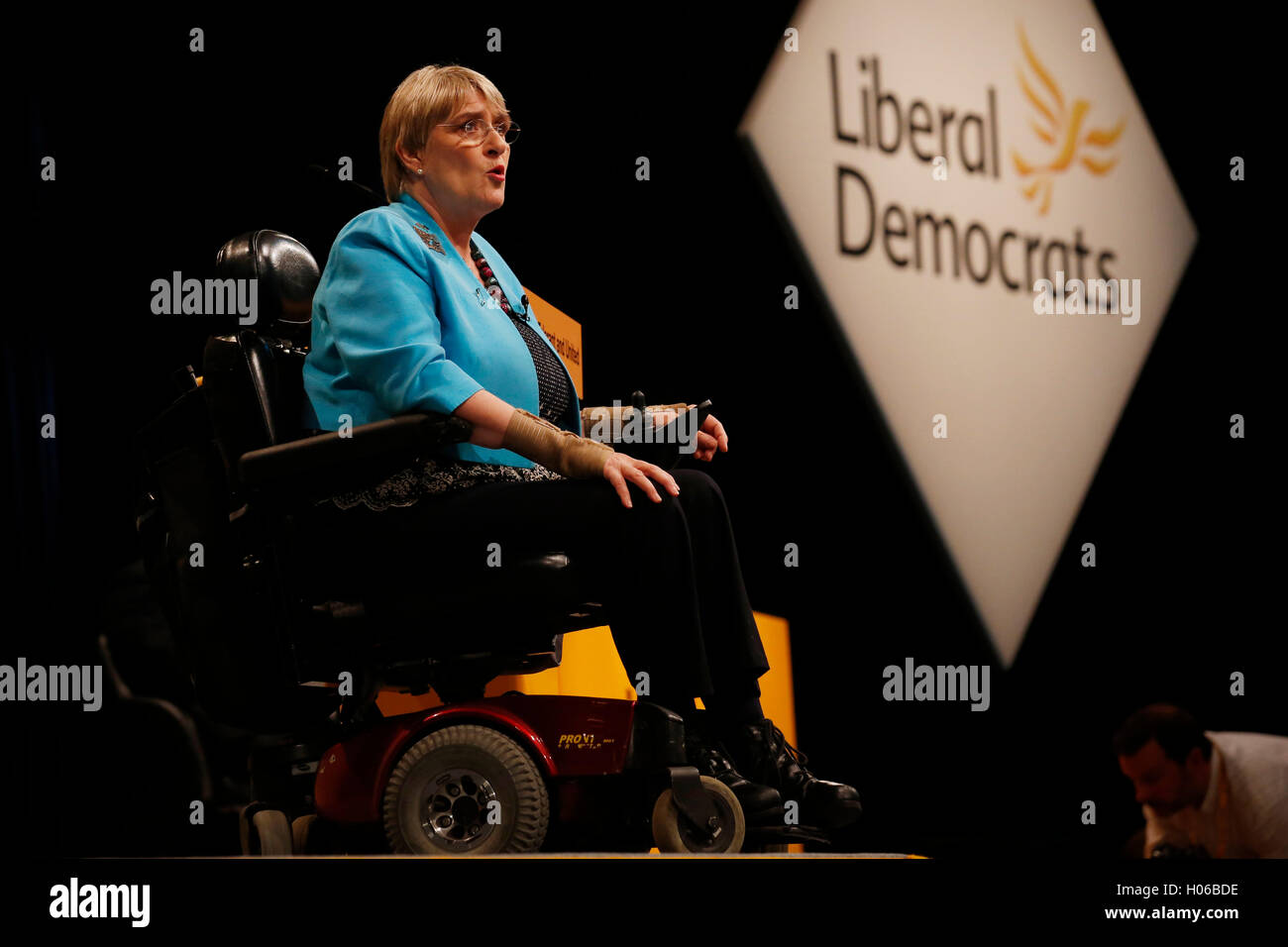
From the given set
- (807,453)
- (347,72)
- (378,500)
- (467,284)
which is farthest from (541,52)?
(378,500)

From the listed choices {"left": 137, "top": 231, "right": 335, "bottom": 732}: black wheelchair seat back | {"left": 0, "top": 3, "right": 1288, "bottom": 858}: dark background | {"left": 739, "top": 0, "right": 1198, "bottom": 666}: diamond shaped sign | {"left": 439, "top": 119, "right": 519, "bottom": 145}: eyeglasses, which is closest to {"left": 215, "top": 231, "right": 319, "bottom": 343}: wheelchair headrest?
{"left": 137, "top": 231, "right": 335, "bottom": 732}: black wheelchair seat back

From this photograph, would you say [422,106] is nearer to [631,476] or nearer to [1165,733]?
[631,476]

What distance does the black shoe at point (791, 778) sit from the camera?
5.68 feet

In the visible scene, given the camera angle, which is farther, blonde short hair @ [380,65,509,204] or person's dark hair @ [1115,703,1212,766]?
person's dark hair @ [1115,703,1212,766]

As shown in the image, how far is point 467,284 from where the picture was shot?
2092 mm

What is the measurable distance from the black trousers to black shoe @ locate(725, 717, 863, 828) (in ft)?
0.22

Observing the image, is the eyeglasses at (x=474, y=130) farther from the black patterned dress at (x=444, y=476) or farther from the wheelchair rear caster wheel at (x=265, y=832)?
the wheelchair rear caster wheel at (x=265, y=832)

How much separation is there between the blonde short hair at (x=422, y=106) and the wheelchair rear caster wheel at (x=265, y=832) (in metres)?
1.03

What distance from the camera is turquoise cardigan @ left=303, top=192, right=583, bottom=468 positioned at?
1.85m

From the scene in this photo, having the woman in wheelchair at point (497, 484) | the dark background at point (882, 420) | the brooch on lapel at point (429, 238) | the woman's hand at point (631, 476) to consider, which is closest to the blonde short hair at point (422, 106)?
the woman in wheelchair at point (497, 484)

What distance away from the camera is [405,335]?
188 cm

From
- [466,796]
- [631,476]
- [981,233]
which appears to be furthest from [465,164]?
[981,233]

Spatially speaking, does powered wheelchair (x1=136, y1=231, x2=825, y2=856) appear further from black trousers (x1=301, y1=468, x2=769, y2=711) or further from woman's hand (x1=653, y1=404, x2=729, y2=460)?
woman's hand (x1=653, y1=404, x2=729, y2=460)
